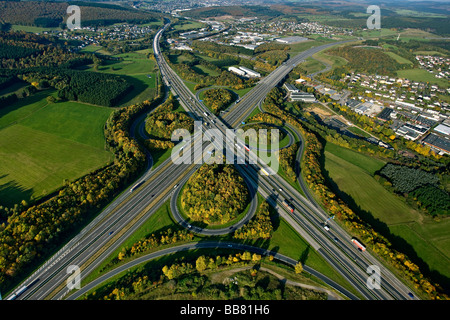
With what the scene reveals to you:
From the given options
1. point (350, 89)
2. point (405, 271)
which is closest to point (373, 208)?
point (405, 271)

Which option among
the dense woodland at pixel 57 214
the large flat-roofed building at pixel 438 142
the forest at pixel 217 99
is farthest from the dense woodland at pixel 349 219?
the dense woodland at pixel 57 214

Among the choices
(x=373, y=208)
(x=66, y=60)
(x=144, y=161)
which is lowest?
(x=373, y=208)

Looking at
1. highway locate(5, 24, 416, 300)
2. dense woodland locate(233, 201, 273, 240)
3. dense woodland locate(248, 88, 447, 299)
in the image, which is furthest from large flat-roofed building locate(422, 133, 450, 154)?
dense woodland locate(233, 201, 273, 240)

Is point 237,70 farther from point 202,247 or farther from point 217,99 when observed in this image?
point 202,247

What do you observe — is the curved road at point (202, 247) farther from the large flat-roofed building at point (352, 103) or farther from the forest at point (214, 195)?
the large flat-roofed building at point (352, 103)

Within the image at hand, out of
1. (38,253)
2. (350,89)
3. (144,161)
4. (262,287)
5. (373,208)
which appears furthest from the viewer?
(350,89)

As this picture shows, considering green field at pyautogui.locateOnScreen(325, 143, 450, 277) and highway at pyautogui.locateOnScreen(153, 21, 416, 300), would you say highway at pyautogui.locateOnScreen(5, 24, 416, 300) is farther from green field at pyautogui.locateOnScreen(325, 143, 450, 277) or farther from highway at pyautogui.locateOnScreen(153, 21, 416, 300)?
green field at pyautogui.locateOnScreen(325, 143, 450, 277)

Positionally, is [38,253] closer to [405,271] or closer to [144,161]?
[144,161]
